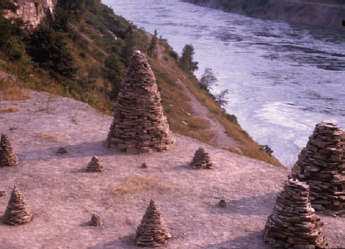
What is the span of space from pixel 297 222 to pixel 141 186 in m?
4.14

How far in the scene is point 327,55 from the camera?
197 ft

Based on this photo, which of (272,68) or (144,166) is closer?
(144,166)

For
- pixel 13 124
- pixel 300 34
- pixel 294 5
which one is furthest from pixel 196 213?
pixel 294 5

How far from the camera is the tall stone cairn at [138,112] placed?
1259 cm

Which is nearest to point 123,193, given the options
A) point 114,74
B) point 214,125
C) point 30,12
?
point 114,74

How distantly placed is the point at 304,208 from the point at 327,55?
57.0 m

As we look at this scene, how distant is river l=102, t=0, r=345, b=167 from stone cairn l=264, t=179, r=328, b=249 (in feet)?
75.0

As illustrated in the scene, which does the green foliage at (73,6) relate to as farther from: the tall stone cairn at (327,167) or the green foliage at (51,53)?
the tall stone cairn at (327,167)

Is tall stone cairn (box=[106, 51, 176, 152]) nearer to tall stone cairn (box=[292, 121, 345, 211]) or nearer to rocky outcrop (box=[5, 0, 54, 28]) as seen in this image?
tall stone cairn (box=[292, 121, 345, 211])

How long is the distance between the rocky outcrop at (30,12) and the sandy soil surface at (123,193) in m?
18.9

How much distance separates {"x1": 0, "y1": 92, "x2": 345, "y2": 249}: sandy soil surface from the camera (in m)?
7.88

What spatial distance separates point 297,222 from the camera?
7.32m

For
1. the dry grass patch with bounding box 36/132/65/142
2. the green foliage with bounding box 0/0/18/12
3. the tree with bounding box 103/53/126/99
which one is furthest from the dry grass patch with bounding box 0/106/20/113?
the green foliage with bounding box 0/0/18/12

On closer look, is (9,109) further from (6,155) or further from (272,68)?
(272,68)
